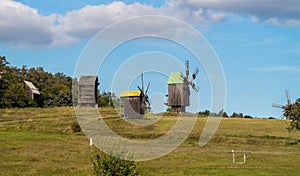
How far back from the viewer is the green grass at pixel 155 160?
1268 inches

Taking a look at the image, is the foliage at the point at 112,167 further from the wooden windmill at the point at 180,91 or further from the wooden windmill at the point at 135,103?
the wooden windmill at the point at 180,91

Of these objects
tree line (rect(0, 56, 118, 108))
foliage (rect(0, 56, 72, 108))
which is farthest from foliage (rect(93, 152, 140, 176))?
foliage (rect(0, 56, 72, 108))

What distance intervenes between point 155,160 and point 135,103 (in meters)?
46.0

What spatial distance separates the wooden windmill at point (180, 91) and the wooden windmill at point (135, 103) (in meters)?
10.7

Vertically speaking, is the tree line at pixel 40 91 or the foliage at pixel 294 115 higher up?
the tree line at pixel 40 91

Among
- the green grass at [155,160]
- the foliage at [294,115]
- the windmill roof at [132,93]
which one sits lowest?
the green grass at [155,160]

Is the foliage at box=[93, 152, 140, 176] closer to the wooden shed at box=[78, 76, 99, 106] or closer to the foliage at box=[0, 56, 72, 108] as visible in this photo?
the wooden shed at box=[78, 76, 99, 106]

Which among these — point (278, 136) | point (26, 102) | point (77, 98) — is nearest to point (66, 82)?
point (26, 102)

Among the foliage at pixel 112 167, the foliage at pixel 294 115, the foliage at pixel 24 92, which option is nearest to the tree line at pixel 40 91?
the foliage at pixel 24 92

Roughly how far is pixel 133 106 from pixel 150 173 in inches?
2102

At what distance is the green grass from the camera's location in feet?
106

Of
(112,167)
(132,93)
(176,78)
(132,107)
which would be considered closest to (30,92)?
(176,78)

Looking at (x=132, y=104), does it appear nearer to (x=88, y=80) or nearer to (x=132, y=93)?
(x=132, y=93)

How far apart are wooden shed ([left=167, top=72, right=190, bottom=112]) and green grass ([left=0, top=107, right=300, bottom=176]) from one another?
25.8 meters
